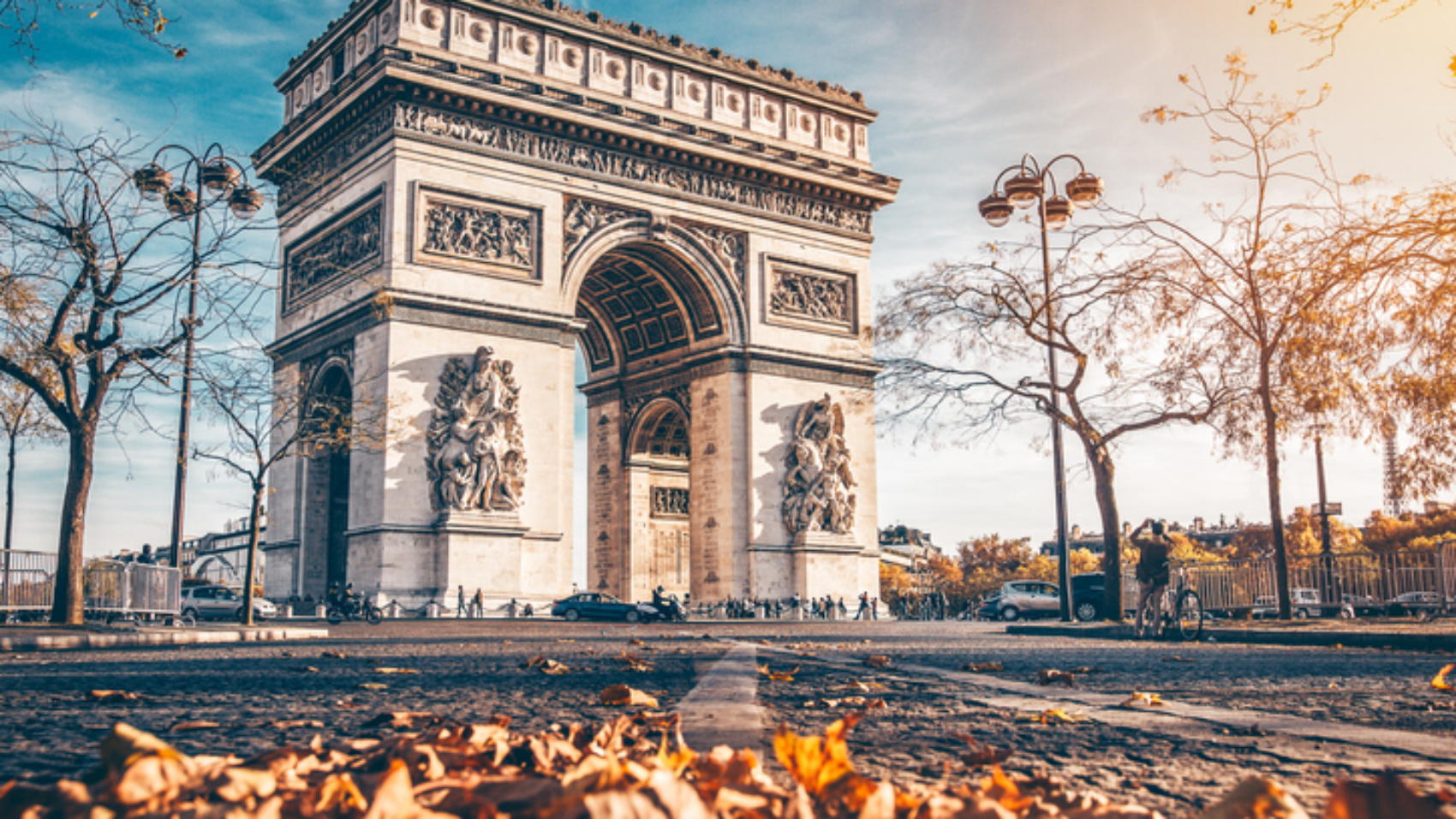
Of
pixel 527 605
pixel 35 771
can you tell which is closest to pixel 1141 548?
pixel 35 771

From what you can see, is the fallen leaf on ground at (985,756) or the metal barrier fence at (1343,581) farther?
the metal barrier fence at (1343,581)

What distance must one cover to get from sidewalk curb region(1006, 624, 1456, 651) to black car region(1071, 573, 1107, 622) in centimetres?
1673

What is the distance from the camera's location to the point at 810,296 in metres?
31.7

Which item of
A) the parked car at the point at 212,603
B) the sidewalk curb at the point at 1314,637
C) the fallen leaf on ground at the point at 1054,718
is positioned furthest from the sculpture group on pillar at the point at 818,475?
the fallen leaf on ground at the point at 1054,718

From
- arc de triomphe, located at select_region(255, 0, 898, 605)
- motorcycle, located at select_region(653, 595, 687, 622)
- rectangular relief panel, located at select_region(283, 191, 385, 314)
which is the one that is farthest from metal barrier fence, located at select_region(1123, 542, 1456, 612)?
rectangular relief panel, located at select_region(283, 191, 385, 314)

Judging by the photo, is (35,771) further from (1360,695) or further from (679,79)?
(679,79)

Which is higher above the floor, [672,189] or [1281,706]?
[672,189]

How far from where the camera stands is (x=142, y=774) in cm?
147

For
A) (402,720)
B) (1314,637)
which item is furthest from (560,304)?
(402,720)

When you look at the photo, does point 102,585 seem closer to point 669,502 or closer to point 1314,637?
Answer: point 1314,637

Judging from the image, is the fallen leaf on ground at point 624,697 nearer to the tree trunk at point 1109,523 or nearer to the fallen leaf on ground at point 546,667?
the fallen leaf on ground at point 546,667

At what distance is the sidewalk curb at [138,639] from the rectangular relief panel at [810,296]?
61.6 ft

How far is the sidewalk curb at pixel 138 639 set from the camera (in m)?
9.80

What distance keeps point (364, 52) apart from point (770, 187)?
424 inches
